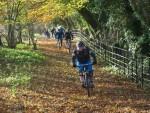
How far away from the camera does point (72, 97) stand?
50.7 feet

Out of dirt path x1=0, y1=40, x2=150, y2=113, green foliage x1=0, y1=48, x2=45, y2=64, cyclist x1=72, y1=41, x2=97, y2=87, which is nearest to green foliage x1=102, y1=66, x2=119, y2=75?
dirt path x1=0, y1=40, x2=150, y2=113

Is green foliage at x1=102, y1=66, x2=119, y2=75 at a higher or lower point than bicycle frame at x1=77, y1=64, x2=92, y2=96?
lower

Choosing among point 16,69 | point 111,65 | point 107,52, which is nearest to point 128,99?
point 16,69

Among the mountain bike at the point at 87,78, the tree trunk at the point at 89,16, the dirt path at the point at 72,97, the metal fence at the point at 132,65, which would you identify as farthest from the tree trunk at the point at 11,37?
the mountain bike at the point at 87,78

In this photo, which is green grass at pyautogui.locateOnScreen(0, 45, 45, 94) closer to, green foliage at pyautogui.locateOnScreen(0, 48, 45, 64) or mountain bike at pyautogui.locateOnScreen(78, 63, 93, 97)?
green foliage at pyautogui.locateOnScreen(0, 48, 45, 64)

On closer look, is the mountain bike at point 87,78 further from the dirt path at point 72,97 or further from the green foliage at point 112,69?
the green foliage at point 112,69

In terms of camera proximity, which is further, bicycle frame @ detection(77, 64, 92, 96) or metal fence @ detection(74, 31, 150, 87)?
metal fence @ detection(74, 31, 150, 87)

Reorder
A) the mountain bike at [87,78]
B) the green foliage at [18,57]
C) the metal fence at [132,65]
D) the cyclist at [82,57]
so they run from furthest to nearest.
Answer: the green foliage at [18,57], the metal fence at [132,65], the mountain bike at [87,78], the cyclist at [82,57]

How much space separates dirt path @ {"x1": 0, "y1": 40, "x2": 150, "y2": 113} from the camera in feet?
43.3

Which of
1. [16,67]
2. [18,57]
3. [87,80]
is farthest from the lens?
[18,57]

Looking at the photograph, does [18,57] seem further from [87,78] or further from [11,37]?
[87,78]

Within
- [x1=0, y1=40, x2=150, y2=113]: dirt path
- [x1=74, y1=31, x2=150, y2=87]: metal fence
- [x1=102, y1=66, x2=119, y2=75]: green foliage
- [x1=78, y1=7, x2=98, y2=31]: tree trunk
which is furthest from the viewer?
[x1=78, y1=7, x2=98, y2=31]: tree trunk

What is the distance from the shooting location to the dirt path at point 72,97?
1319 centimetres

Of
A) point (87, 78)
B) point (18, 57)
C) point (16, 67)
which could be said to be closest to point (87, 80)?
point (87, 78)
